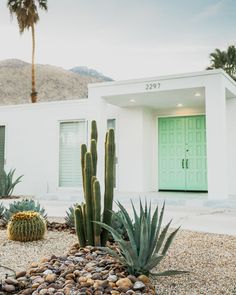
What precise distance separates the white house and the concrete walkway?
151 centimetres

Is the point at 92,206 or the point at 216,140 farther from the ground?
the point at 216,140

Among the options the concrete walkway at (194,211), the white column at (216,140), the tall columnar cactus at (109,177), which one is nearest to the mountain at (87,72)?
the concrete walkway at (194,211)

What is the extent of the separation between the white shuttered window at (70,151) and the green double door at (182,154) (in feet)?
9.79

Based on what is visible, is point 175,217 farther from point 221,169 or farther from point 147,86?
point 147,86

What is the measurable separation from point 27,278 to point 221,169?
725cm

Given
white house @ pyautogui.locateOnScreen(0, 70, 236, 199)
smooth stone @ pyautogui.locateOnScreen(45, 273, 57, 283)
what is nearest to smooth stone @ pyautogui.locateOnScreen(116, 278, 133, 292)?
smooth stone @ pyautogui.locateOnScreen(45, 273, 57, 283)

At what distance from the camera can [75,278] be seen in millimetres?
3361

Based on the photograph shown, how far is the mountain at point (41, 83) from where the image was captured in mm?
60688

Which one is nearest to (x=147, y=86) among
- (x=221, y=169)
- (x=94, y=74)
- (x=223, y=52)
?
(x=221, y=169)

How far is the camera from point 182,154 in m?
13.1

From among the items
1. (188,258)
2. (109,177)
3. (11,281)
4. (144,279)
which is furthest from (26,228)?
(144,279)

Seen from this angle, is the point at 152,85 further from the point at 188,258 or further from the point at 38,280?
the point at 38,280

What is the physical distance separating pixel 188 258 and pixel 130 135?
8.89 m

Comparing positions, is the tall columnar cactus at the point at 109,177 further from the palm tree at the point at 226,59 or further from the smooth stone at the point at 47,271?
the palm tree at the point at 226,59
